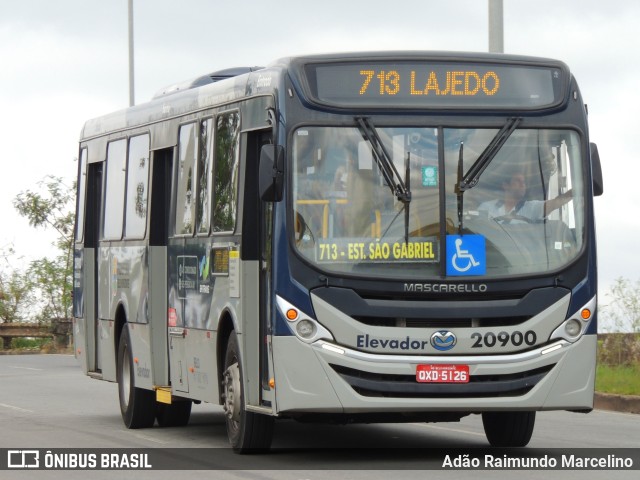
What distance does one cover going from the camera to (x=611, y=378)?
72.9 ft

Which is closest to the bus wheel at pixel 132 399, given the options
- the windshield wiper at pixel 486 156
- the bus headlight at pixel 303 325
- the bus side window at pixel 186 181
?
the bus side window at pixel 186 181

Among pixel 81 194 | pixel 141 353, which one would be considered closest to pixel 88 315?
pixel 81 194

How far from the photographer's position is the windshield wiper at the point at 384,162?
43.4 feet

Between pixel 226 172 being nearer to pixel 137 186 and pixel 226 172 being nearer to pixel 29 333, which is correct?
pixel 137 186

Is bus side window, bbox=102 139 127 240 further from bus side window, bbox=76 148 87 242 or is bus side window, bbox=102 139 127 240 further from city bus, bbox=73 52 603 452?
city bus, bbox=73 52 603 452

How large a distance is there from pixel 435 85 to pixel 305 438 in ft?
13.9

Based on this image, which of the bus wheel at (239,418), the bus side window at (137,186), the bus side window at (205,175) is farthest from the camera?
the bus side window at (137,186)

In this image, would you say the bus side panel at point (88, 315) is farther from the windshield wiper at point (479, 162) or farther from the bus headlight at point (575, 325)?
the bus headlight at point (575, 325)

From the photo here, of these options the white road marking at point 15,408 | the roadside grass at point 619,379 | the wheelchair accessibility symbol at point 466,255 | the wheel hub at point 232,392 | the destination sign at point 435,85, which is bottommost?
the white road marking at point 15,408

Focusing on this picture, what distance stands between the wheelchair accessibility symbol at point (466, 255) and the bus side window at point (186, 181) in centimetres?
329

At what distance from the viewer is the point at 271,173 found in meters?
13.0
